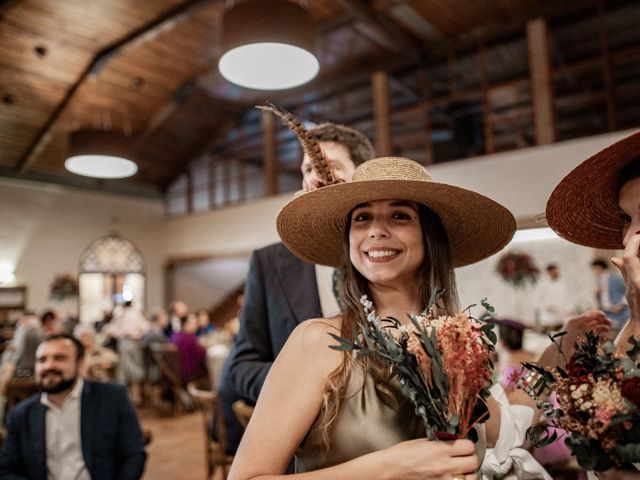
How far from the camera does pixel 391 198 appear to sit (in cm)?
132

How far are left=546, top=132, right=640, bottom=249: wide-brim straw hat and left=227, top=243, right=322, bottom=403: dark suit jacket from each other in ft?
2.61

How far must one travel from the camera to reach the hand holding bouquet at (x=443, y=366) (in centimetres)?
88

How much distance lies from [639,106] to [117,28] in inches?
420

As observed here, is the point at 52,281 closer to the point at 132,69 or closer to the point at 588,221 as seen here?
the point at 132,69

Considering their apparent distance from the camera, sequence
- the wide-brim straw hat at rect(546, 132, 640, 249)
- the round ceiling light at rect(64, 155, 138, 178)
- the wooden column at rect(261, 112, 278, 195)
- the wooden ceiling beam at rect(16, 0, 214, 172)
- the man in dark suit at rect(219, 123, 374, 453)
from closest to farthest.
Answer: the wide-brim straw hat at rect(546, 132, 640, 249) < the man in dark suit at rect(219, 123, 374, 453) < the round ceiling light at rect(64, 155, 138, 178) < the wooden ceiling beam at rect(16, 0, 214, 172) < the wooden column at rect(261, 112, 278, 195)

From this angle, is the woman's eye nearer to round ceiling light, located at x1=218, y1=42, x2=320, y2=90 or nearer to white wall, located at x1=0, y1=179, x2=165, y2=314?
round ceiling light, located at x1=218, y1=42, x2=320, y2=90

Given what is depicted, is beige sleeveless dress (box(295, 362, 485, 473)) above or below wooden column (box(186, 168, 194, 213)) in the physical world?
below

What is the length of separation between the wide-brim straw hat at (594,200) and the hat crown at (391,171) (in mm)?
357

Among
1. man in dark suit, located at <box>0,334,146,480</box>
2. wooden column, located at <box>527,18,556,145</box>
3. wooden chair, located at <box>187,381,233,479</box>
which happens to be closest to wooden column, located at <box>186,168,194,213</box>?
wooden column, located at <box>527,18,556,145</box>

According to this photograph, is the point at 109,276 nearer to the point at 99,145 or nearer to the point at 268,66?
the point at 99,145

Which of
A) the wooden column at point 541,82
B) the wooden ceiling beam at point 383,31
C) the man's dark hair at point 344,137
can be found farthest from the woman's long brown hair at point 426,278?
the wooden column at point 541,82

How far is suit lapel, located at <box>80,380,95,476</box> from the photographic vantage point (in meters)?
2.63

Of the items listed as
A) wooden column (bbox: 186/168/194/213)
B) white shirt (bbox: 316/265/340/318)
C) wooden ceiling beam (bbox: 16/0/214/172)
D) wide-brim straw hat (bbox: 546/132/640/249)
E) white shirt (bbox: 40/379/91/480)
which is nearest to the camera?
wide-brim straw hat (bbox: 546/132/640/249)

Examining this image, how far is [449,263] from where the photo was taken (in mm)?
1374
